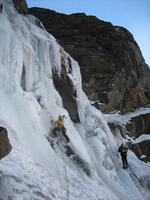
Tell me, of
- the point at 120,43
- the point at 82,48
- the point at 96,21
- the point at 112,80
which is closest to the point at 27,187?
the point at 112,80

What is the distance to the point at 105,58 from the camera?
111 feet

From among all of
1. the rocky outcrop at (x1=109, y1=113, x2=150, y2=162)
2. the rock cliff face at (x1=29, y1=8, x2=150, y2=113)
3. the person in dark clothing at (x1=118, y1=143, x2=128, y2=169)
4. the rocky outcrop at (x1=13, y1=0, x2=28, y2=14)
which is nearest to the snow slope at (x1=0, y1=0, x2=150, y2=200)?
the person in dark clothing at (x1=118, y1=143, x2=128, y2=169)

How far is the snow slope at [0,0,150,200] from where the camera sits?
33.8ft

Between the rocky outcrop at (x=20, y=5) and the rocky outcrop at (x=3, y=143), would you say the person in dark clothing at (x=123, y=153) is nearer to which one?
the rocky outcrop at (x=20, y=5)

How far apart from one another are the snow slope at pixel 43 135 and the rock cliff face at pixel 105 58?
11.0 meters

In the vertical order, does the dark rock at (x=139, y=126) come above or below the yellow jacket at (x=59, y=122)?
below

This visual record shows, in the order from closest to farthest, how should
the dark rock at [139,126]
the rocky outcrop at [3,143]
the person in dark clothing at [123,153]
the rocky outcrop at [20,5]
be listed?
1. the rocky outcrop at [3,143]
2. the person in dark clothing at [123,153]
3. the rocky outcrop at [20,5]
4. the dark rock at [139,126]

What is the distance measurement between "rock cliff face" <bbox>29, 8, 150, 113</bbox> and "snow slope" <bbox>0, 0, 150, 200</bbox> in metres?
11.0

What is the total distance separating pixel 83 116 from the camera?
1834cm

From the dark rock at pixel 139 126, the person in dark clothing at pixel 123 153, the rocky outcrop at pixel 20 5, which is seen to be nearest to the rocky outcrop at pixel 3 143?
the person in dark clothing at pixel 123 153

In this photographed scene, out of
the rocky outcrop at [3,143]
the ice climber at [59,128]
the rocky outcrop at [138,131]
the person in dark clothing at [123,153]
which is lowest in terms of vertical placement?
the rocky outcrop at [138,131]

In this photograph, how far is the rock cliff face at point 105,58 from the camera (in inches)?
1223

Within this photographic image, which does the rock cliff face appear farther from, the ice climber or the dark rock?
the ice climber

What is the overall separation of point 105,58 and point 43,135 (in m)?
21.0
